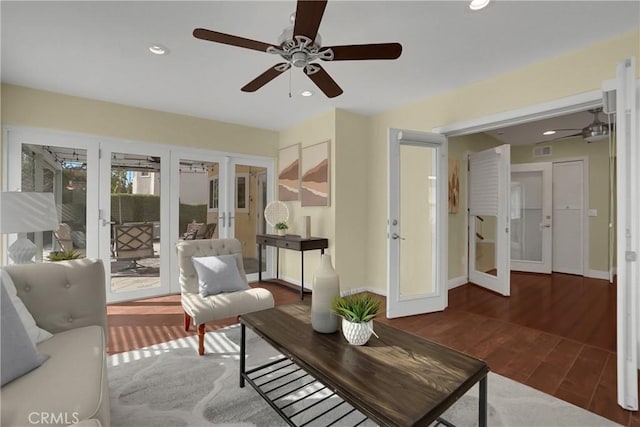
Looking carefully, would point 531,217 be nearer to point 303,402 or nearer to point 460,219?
point 460,219

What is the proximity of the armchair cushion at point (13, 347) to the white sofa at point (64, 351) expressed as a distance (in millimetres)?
35

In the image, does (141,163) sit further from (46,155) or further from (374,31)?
(374,31)

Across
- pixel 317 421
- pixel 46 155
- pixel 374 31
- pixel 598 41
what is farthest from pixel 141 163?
pixel 598 41

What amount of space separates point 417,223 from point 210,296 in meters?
2.43

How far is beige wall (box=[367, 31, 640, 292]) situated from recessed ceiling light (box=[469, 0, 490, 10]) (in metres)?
1.22

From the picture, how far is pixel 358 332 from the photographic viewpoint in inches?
58.9

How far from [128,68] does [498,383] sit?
4.08m

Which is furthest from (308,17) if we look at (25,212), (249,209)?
(249,209)

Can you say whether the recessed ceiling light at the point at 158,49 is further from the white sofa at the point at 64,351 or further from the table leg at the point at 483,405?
the table leg at the point at 483,405

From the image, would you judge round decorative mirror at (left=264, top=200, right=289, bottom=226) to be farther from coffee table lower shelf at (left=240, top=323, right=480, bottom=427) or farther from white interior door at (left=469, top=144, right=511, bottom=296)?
white interior door at (left=469, top=144, right=511, bottom=296)

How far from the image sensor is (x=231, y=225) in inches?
186

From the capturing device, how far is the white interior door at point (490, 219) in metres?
4.23

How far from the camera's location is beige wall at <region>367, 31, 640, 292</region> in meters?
2.40

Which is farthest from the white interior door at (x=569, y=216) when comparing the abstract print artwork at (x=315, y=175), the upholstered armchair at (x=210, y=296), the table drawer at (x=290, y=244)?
the upholstered armchair at (x=210, y=296)
